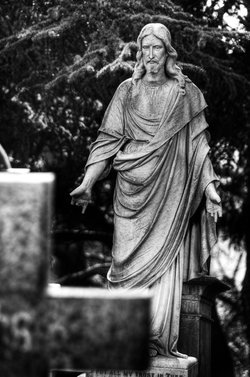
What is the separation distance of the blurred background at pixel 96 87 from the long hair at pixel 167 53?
11.0 ft

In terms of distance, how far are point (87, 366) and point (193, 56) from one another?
11.1m

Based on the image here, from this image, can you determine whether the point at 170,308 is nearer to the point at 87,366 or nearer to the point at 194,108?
the point at 194,108

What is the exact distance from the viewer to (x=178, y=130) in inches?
410

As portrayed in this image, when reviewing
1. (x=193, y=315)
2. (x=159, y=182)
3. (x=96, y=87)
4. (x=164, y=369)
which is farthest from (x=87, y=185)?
(x=96, y=87)

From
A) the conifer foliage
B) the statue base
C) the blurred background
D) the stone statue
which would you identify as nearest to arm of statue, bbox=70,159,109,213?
the stone statue

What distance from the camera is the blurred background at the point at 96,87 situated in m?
14.9

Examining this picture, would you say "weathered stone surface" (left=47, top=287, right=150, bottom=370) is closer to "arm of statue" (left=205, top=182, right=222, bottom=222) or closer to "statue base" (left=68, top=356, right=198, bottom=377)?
"statue base" (left=68, top=356, right=198, bottom=377)

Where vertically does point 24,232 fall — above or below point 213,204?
above

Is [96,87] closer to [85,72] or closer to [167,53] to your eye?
[85,72]

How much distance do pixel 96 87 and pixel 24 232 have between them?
11.3 m

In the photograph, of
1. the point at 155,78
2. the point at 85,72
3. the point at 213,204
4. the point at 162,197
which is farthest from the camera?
the point at 85,72

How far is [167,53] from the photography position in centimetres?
1053

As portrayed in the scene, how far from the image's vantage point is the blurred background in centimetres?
1487

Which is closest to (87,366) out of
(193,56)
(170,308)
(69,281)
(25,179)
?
(25,179)
